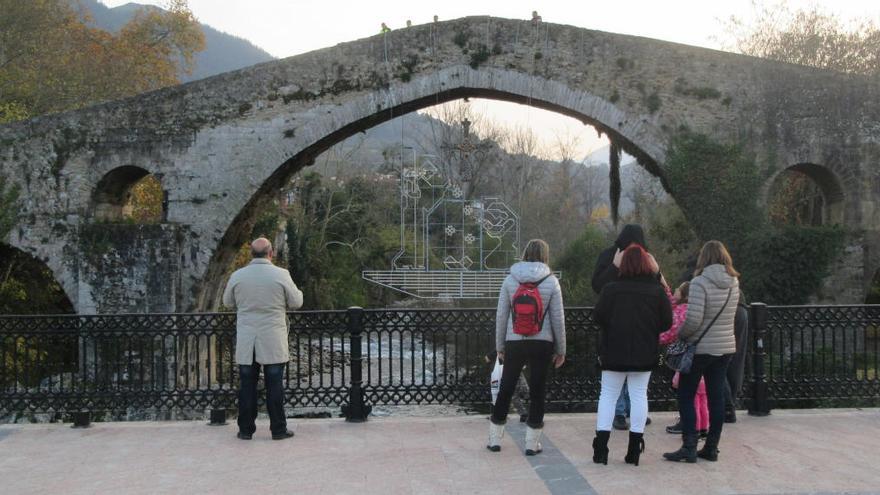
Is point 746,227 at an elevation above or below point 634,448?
above

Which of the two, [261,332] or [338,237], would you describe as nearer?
[261,332]

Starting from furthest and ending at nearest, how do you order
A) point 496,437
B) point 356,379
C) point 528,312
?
point 356,379 → point 496,437 → point 528,312

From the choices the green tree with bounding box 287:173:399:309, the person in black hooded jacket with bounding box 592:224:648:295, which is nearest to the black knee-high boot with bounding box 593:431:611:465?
the person in black hooded jacket with bounding box 592:224:648:295

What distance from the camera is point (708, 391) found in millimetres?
6055

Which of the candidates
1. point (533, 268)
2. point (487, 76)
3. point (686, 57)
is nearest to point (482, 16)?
point (487, 76)

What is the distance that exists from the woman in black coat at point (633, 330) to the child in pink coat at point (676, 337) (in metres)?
0.41

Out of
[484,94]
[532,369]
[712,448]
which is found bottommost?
[712,448]

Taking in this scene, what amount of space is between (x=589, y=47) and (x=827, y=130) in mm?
4748

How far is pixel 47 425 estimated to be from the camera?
736cm

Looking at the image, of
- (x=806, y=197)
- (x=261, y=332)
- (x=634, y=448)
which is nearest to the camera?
(x=634, y=448)

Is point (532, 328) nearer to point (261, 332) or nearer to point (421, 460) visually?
point (421, 460)

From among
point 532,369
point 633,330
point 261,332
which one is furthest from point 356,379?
point 633,330

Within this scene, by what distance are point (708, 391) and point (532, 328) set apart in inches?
56.9

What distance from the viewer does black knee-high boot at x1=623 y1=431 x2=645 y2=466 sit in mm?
5770
